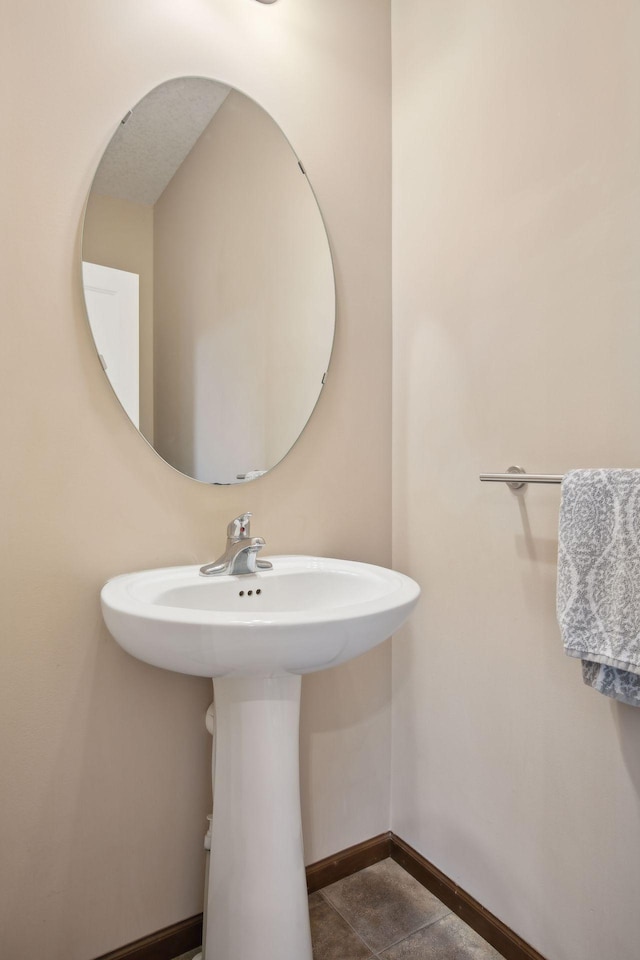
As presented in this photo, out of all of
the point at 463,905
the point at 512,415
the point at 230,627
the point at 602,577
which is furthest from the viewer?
the point at 463,905

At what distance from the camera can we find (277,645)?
0.86m

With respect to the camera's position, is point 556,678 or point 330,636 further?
point 556,678

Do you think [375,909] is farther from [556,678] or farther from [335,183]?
[335,183]

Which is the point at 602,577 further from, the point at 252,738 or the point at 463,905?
the point at 463,905

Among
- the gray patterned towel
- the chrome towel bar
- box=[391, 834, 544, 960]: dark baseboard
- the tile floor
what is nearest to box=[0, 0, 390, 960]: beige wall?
the tile floor

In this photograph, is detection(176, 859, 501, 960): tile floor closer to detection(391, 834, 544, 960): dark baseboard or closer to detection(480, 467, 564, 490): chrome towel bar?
detection(391, 834, 544, 960): dark baseboard

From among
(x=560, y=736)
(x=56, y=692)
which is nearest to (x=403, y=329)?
(x=560, y=736)

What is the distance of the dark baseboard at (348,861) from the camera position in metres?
1.44

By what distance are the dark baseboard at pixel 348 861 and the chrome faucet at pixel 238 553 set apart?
0.81 meters

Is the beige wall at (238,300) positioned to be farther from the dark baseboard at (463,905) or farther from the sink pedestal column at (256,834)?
the dark baseboard at (463,905)

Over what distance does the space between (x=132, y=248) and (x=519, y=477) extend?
36.1 inches

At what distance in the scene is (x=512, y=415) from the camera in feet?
4.09

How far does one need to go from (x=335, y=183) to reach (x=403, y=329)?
0.40m

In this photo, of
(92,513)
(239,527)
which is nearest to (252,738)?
(239,527)
